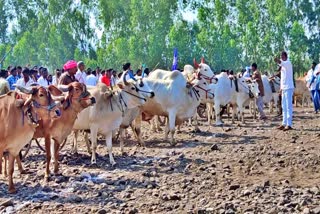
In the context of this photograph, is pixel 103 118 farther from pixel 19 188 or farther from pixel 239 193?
pixel 239 193

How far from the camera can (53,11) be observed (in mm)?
56406

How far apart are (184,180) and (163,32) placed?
42526 millimetres

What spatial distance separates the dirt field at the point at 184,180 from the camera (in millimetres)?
8047

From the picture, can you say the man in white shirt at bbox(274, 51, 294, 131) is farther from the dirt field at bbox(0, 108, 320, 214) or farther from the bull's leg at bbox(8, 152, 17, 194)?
the bull's leg at bbox(8, 152, 17, 194)

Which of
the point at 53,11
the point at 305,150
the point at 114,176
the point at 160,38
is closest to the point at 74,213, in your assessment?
the point at 114,176

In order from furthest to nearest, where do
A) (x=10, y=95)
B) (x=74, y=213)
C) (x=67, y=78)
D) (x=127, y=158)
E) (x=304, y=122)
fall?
(x=304, y=122) < (x=127, y=158) < (x=67, y=78) < (x=10, y=95) < (x=74, y=213)

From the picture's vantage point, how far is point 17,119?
912cm

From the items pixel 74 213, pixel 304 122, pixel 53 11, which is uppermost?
pixel 53 11

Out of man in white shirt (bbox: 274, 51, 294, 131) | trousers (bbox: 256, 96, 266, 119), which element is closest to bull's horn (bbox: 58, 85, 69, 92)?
man in white shirt (bbox: 274, 51, 294, 131)

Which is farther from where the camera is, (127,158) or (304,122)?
(304,122)

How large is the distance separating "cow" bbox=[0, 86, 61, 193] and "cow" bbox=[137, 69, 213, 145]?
16.8ft

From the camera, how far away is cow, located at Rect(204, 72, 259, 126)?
18.4m

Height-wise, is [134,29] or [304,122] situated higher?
[134,29]

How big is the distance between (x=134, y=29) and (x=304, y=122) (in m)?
35.4
